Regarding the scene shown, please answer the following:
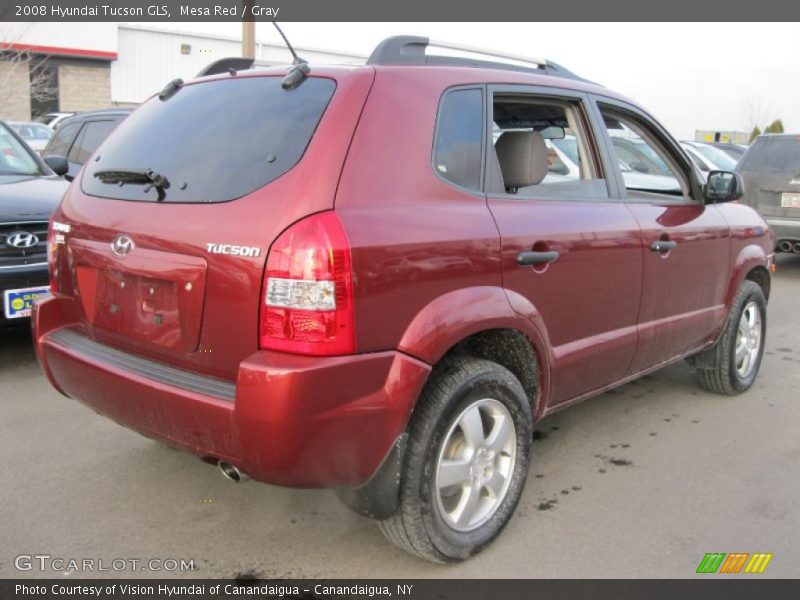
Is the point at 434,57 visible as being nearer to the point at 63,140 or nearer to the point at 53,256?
the point at 53,256

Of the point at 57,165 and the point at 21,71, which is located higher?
the point at 21,71

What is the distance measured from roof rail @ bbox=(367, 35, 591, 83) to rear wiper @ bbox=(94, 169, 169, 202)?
0.88 m

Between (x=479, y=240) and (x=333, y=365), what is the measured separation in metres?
0.78

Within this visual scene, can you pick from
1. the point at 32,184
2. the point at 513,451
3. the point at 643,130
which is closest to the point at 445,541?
the point at 513,451

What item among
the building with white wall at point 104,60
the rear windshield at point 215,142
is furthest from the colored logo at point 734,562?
the building with white wall at point 104,60

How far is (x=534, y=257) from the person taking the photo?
2.93 meters

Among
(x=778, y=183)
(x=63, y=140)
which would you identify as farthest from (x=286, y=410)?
(x=778, y=183)

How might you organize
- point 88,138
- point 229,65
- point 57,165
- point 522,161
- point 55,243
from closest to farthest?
point 55,243 → point 522,161 → point 229,65 → point 57,165 → point 88,138

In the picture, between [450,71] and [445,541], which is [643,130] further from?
[445,541]

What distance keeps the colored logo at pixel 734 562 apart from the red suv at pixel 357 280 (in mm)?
754

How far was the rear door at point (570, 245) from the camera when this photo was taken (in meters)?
2.95

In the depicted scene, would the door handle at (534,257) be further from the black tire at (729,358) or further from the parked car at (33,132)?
the parked car at (33,132)

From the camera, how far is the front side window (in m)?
3.89

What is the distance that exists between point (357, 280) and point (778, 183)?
8.93 metres
